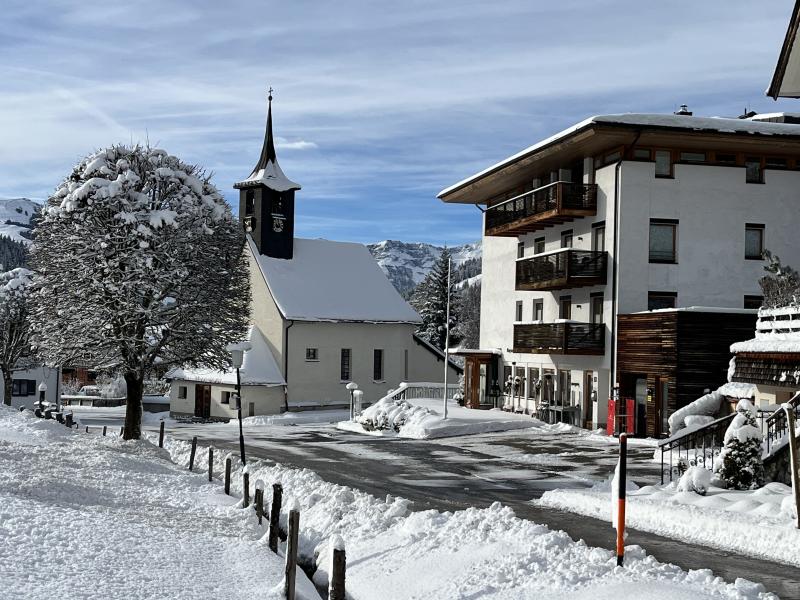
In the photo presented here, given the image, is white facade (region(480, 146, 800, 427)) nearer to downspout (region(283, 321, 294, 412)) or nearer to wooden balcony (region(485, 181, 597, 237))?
wooden balcony (region(485, 181, 597, 237))

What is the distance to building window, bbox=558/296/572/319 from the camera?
38.5 metres

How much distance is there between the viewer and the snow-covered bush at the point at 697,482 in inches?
662

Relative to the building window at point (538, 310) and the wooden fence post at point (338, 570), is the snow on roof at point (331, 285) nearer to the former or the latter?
the building window at point (538, 310)

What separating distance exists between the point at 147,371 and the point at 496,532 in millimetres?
21383

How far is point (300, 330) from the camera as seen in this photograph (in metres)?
52.4

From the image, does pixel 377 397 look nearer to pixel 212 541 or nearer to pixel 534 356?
pixel 534 356

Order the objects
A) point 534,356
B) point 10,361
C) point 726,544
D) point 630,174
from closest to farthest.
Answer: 1. point 726,544
2. point 630,174
3. point 534,356
4. point 10,361

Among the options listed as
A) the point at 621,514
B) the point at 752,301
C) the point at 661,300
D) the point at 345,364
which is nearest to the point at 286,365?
the point at 345,364

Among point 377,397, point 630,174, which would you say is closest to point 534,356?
point 630,174

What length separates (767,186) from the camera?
35062mm

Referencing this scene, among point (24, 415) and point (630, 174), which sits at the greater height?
point (630, 174)

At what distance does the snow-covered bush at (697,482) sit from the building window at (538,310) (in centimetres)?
2447

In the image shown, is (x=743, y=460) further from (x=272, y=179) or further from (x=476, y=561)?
(x=272, y=179)

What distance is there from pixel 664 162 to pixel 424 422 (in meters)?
14.1
